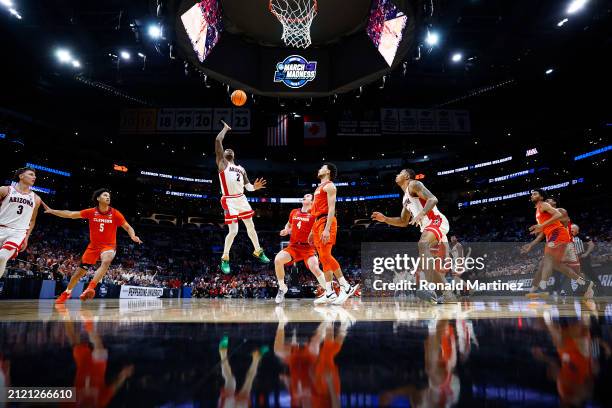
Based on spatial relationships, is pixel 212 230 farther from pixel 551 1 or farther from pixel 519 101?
pixel 551 1

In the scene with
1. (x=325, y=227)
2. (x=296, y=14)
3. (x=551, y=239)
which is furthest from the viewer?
(x=296, y=14)

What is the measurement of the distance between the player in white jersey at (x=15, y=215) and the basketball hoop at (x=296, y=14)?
30.8 ft

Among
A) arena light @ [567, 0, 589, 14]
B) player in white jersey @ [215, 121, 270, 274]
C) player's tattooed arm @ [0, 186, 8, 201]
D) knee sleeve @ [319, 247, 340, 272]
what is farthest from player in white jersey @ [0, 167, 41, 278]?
arena light @ [567, 0, 589, 14]

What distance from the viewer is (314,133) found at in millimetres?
20797

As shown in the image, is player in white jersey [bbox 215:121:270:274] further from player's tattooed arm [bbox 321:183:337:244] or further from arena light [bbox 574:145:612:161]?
arena light [bbox 574:145:612:161]

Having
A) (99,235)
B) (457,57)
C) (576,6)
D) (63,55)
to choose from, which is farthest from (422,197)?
(63,55)

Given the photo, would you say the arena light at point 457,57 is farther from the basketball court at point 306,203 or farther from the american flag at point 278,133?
the american flag at point 278,133

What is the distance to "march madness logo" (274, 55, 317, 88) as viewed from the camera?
13.4 m

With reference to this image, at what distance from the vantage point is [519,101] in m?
23.3

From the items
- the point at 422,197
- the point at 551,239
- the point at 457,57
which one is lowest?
the point at 551,239

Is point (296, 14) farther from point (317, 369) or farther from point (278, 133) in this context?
point (317, 369)

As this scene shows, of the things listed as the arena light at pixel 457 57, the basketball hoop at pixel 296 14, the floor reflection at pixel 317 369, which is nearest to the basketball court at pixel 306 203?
the floor reflection at pixel 317 369

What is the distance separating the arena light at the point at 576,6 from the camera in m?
12.9

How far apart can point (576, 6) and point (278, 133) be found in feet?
46.0
